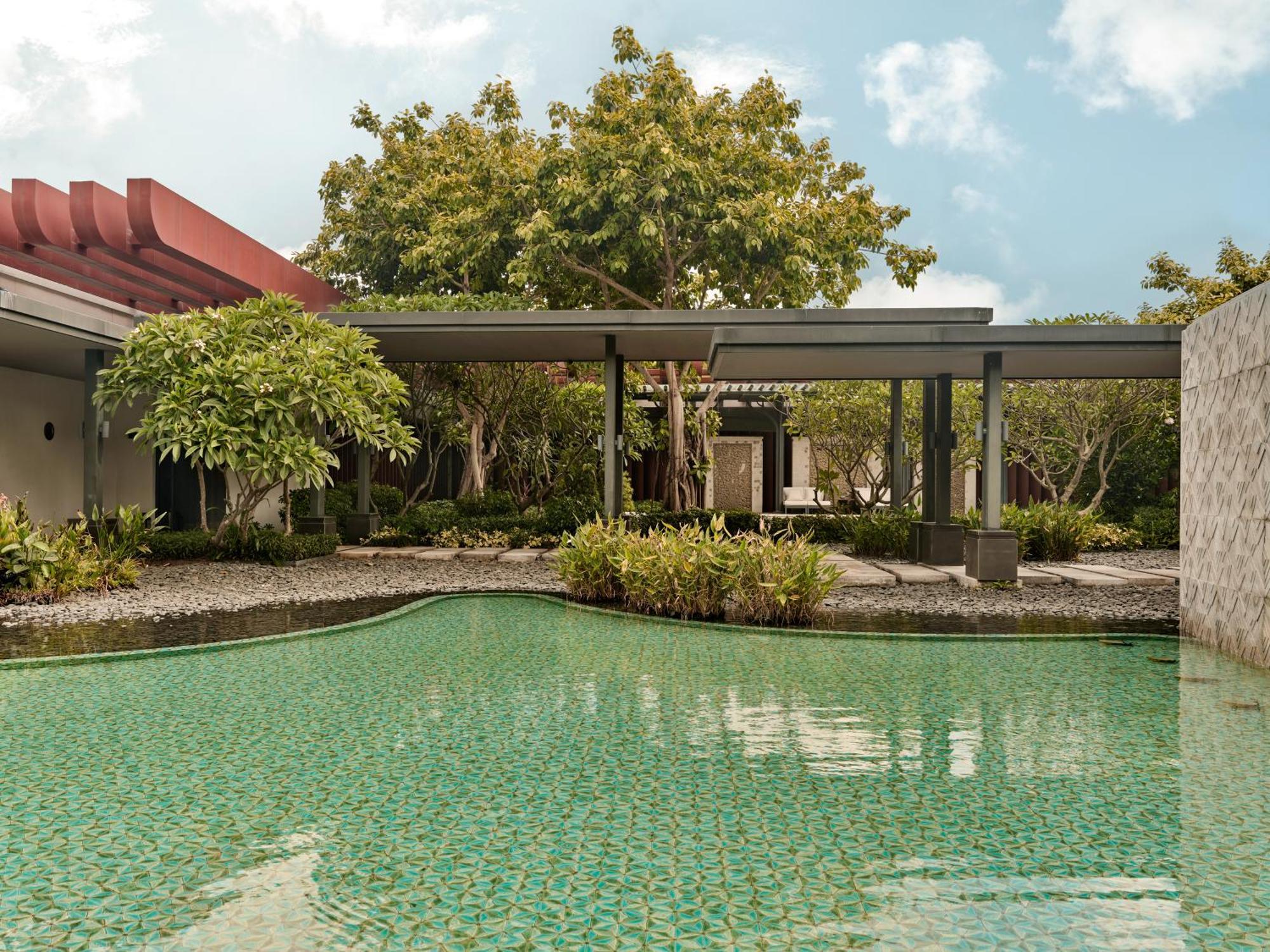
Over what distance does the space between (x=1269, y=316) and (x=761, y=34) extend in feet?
92.1

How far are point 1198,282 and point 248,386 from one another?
17.8m

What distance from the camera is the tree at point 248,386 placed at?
1076 cm

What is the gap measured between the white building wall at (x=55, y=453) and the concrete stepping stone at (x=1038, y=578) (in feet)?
35.2

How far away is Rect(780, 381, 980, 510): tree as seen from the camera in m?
17.1

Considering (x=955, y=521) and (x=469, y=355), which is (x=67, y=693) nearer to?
A: (x=469, y=355)

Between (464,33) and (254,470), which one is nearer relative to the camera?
(254,470)

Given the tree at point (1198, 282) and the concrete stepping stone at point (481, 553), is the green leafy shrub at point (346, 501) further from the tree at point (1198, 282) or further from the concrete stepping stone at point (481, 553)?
the tree at point (1198, 282)

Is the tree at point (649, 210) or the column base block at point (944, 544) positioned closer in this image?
the column base block at point (944, 544)

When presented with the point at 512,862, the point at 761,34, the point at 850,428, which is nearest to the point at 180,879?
the point at 512,862

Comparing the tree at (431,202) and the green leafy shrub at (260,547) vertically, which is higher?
the tree at (431,202)

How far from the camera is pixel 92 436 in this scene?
1152 cm

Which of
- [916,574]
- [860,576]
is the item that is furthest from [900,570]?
[860,576]

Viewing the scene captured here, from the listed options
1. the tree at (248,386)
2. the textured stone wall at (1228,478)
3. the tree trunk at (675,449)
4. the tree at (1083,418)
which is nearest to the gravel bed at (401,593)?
the textured stone wall at (1228,478)

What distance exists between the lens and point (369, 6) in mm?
22750
